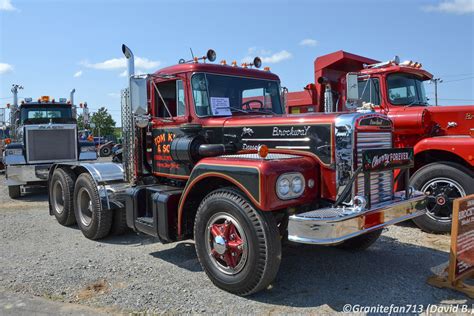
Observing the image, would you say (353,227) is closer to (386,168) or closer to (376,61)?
(386,168)

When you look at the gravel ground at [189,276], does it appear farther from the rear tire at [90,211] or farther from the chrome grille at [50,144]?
the chrome grille at [50,144]

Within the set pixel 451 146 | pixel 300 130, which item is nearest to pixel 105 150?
pixel 451 146

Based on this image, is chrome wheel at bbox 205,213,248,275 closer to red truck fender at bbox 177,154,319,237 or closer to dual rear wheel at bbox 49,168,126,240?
red truck fender at bbox 177,154,319,237

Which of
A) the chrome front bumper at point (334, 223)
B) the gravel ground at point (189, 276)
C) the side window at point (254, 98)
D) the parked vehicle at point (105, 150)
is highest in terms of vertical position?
the side window at point (254, 98)

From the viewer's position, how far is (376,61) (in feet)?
28.4

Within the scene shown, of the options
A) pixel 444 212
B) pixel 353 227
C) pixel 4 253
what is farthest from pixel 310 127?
pixel 4 253

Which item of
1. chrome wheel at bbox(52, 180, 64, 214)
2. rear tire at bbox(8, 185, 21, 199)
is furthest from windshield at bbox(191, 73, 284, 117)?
rear tire at bbox(8, 185, 21, 199)

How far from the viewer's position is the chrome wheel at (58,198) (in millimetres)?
7438

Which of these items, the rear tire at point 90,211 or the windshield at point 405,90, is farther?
the windshield at point 405,90

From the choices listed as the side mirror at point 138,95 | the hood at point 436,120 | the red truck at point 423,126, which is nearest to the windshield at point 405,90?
the red truck at point 423,126

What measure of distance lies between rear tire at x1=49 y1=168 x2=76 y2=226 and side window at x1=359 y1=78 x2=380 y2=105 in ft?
16.9

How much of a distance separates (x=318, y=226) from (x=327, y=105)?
3.22 metres

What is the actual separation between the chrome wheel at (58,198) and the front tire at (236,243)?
4031 millimetres

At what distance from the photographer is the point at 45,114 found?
1188 centimetres
